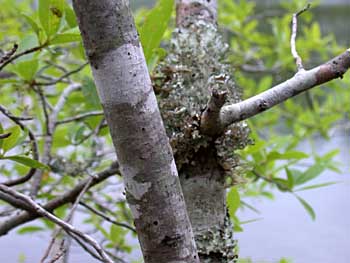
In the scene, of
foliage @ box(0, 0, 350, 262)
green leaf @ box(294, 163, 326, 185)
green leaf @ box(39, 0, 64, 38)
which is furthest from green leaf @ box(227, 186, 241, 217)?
green leaf @ box(39, 0, 64, 38)

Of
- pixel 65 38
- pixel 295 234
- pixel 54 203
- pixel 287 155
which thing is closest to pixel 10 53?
pixel 65 38

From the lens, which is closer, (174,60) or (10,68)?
(174,60)

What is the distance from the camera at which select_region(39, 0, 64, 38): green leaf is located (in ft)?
1.45

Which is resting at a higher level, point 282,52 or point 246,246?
point 282,52

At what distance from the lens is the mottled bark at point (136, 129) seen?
0.28 m

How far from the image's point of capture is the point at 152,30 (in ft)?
1.46

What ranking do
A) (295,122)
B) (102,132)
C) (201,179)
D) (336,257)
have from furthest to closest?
(336,257)
(295,122)
(102,132)
(201,179)

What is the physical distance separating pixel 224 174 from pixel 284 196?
1108mm

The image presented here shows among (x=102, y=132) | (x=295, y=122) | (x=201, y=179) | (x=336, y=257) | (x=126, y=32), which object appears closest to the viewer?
(x=126, y=32)

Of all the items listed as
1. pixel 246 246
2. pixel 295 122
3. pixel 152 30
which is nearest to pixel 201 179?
pixel 152 30

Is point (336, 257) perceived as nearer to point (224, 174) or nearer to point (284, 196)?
point (284, 196)

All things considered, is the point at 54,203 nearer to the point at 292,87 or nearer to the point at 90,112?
the point at 90,112

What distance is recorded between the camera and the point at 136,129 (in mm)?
294

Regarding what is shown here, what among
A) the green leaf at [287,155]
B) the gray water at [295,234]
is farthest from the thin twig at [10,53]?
the gray water at [295,234]
